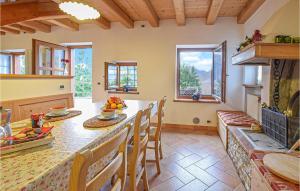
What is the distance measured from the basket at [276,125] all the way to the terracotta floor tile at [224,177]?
25.7 inches

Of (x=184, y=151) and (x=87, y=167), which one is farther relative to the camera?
(x=184, y=151)

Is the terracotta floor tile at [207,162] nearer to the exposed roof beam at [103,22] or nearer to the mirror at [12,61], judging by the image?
the exposed roof beam at [103,22]

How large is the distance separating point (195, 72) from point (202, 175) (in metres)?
2.77

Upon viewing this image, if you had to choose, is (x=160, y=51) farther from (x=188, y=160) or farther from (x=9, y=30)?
(x=9, y=30)

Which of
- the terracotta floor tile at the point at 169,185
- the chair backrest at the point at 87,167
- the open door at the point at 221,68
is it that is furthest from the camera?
the open door at the point at 221,68

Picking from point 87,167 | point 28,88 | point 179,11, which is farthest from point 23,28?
point 87,167

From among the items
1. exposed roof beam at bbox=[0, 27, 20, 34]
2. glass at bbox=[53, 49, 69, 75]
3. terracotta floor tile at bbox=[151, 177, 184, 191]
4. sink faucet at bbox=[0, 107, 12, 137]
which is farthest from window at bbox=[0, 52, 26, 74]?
terracotta floor tile at bbox=[151, 177, 184, 191]

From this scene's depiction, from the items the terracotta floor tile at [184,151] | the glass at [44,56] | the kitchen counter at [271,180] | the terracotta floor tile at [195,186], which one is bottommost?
the terracotta floor tile at [195,186]

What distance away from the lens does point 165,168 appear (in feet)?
7.63

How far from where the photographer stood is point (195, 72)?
14.5 ft

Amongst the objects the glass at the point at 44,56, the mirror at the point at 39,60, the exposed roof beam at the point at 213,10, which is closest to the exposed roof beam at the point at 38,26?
the mirror at the point at 39,60

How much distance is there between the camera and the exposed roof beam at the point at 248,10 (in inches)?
118

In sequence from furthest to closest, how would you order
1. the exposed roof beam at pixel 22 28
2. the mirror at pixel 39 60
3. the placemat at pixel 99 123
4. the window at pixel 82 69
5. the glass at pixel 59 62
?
the window at pixel 82 69 < the exposed roof beam at pixel 22 28 < the glass at pixel 59 62 < the mirror at pixel 39 60 < the placemat at pixel 99 123

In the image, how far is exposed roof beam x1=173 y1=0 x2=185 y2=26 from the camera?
3.00 m
